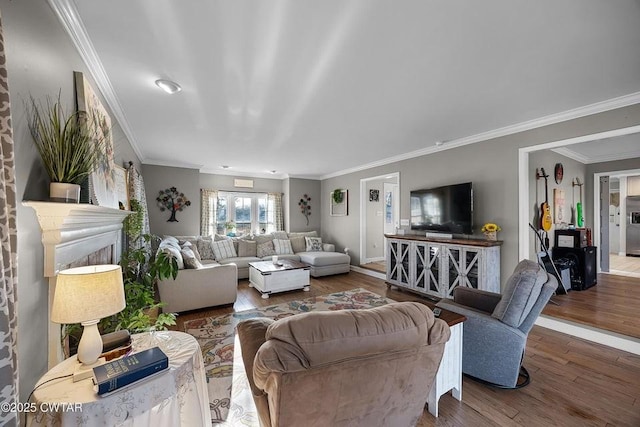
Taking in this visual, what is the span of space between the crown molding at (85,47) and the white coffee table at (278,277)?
281 cm

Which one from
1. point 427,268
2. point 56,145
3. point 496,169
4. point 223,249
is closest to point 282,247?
point 223,249

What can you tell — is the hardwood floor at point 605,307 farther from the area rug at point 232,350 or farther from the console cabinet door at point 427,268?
the area rug at point 232,350

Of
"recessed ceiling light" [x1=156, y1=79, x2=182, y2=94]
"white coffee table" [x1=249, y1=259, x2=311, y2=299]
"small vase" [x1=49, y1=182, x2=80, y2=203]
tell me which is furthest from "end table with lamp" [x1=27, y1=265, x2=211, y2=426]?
"white coffee table" [x1=249, y1=259, x2=311, y2=299]

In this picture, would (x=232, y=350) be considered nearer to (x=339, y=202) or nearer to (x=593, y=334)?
(x=593, y=334)

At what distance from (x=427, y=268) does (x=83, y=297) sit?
3.93 metres

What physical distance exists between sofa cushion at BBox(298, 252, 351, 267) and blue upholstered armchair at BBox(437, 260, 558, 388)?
3479 mm

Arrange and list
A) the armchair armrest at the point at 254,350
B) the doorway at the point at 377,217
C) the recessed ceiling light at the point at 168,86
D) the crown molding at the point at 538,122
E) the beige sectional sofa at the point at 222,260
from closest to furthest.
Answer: the armchair armrest at the point at 254,350 < the recessed ceiling light at the point at 168,86 < the crown molding at the point at 538,122 < the beige sectional sofa at the point at 222,260 < the doorway at the point at 377,217

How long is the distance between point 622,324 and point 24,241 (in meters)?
5.00

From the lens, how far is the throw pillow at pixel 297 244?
6.23m

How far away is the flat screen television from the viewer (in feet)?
11.8

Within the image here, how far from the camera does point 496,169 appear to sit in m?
3.46

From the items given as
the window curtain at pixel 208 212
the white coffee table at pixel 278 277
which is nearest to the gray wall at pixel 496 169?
the white coffee table at pixel 278 277

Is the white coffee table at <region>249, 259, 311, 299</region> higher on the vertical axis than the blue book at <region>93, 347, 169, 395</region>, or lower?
lower

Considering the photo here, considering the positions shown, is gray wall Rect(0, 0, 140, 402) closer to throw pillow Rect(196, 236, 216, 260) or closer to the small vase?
the small vase
